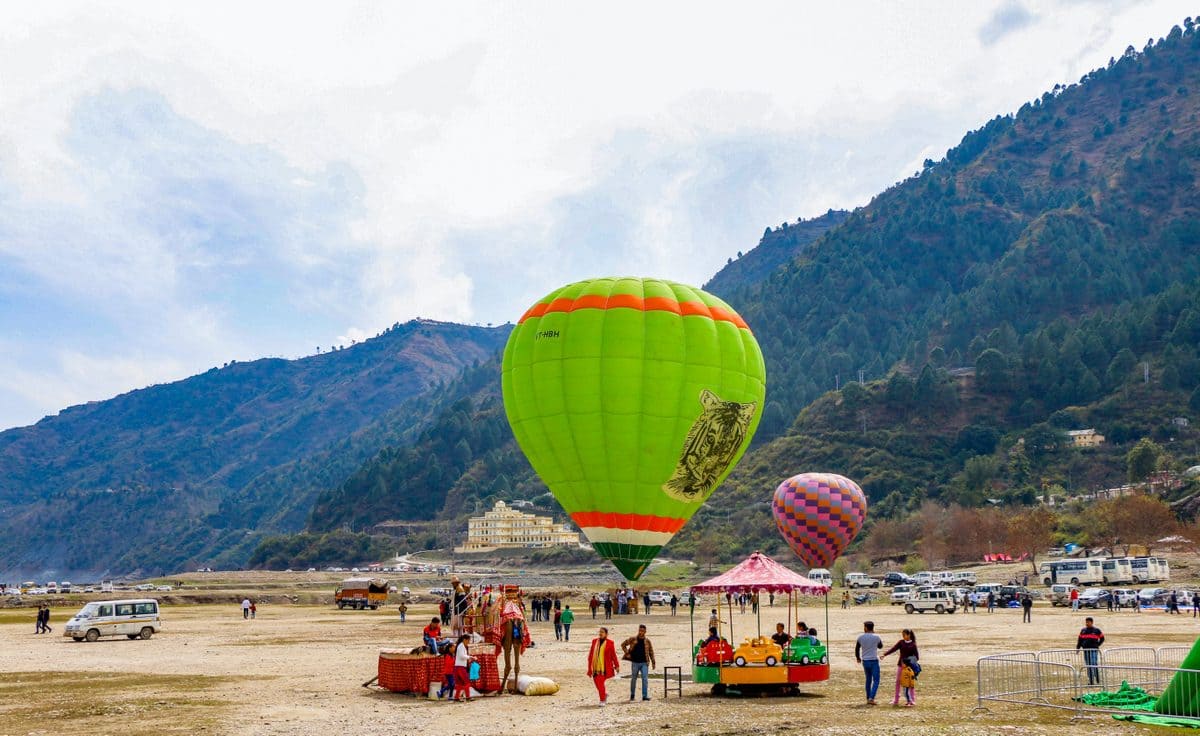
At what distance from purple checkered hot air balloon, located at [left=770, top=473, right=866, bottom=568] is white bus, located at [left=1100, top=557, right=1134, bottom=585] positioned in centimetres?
2944

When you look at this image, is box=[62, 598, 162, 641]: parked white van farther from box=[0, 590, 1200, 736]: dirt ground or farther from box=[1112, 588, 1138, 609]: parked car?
box=[1112, 588, 1138, 609]: parked car

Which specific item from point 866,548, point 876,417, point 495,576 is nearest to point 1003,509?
point 866,548

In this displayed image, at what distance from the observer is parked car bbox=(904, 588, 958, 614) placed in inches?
2544

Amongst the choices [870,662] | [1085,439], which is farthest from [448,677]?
[1085,439]

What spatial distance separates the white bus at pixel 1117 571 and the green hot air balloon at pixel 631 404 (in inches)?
2153

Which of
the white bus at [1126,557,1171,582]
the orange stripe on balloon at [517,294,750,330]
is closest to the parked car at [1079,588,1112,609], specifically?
the white bus at [1126,557,1171,582]

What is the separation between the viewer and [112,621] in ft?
150

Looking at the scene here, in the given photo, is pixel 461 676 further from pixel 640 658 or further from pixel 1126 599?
pixel 1126 599

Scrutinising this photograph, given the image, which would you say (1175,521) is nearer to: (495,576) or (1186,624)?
(1186,624)

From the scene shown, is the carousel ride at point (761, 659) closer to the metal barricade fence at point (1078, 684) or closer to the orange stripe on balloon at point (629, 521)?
the metal barricade fence at point (1078, 684)

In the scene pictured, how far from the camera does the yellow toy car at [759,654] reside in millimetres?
23719

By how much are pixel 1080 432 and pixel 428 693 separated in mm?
174910

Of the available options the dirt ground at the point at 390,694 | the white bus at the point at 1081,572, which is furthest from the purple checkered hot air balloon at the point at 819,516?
the white bus at the point at 1081,572

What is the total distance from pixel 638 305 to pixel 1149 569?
61.2 metres
